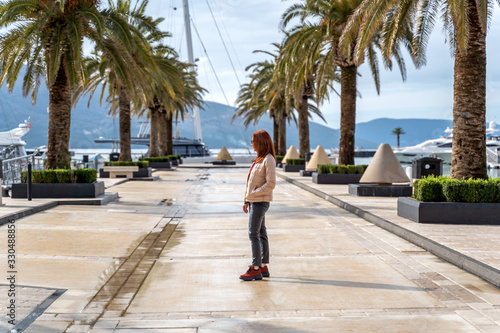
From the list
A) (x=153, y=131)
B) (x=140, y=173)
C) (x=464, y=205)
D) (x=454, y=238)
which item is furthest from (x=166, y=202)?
(x=153, y=131)

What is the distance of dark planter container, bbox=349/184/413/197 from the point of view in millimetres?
18141

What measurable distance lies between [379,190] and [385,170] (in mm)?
718

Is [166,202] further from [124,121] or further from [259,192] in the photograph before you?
[124,121]

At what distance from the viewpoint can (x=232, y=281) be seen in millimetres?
6949

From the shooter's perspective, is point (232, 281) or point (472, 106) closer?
point (232, 281)

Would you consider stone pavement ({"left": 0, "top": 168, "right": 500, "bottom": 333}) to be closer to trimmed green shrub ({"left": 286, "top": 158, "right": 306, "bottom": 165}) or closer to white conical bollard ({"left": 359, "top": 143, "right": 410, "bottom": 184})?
white conical bollard ({"left": 359, "top": 143, "right": 410, "bottom": 184})

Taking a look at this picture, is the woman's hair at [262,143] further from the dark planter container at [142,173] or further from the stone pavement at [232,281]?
the dark planter container at [142,173]

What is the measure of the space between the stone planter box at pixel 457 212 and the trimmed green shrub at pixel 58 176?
993 centimetres

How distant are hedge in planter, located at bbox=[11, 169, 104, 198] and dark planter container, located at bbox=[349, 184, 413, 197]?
25.6ft

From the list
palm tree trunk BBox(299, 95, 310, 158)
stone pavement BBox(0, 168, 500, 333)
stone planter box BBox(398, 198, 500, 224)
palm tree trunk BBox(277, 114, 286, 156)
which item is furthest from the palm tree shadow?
palm tree trunk BBox(277, 114, 286, 156)

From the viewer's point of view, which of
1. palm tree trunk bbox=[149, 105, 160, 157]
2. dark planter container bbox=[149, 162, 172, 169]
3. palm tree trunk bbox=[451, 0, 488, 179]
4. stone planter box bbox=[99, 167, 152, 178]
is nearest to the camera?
palm tree trunk bbox=[451, 0, 488, 179]

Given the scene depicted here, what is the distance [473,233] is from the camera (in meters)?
10.1

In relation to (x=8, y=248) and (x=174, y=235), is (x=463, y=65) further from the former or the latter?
(x=8, y=248)

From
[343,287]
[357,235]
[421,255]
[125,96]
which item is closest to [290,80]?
[125,96]
